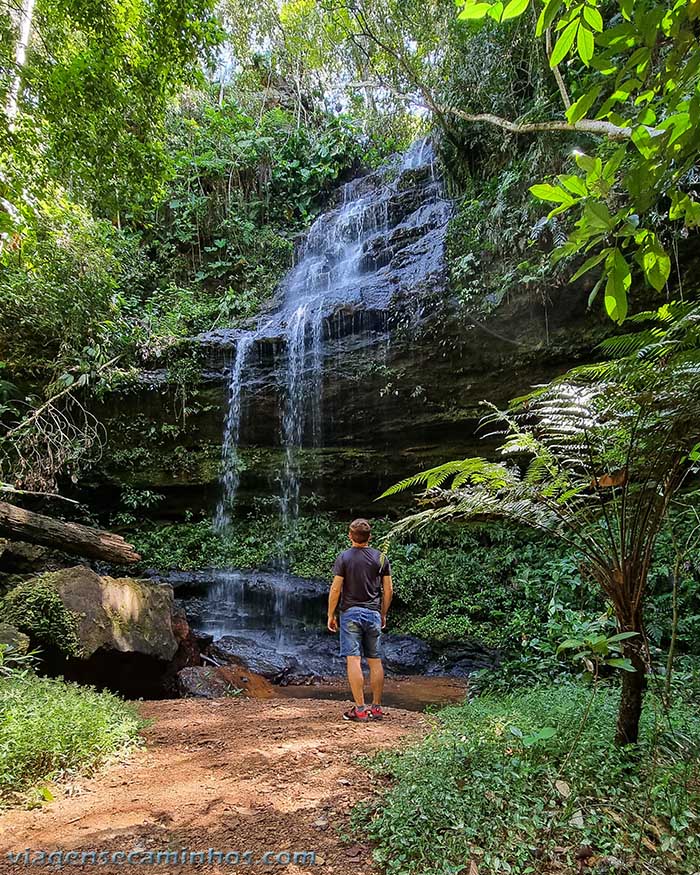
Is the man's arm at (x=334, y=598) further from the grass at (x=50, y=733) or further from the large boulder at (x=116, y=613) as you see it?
the large boulder at (x=116, y=613)

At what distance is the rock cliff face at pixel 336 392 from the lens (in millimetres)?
9188

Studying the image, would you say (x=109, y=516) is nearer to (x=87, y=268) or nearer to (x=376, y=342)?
(x=87, y=268)

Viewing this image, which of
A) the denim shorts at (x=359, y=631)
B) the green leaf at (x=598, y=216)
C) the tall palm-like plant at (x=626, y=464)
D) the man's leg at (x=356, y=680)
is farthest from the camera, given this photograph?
the denim shorts at (x=359, y=631)

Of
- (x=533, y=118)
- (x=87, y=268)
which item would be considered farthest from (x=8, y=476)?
(x=533, y=118)

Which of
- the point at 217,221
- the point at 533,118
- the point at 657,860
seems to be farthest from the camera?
the point at 217,221

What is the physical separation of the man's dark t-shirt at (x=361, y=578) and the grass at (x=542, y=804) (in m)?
1.50

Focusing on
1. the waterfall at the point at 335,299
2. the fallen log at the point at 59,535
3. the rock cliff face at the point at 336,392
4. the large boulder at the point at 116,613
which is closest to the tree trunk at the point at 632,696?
the large boulder at the point at 116,613

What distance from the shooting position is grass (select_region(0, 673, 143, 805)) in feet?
8.23

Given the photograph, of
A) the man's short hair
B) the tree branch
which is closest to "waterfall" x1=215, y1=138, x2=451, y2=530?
the tree branch

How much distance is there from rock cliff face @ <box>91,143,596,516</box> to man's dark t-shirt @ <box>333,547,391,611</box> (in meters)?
5.54

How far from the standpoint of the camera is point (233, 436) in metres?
11.2

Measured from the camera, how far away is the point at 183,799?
233 centimetres

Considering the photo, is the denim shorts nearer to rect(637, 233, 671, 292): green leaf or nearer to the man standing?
the man standing

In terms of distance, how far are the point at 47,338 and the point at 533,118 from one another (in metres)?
9.97
